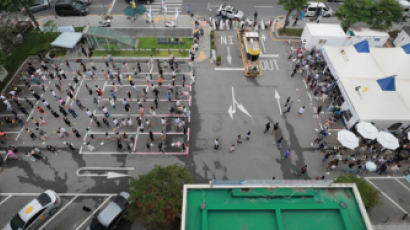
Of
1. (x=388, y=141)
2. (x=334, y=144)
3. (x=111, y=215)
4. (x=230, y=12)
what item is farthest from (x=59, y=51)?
(x=388, y=141)

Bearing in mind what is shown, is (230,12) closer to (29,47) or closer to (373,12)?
(373,12)

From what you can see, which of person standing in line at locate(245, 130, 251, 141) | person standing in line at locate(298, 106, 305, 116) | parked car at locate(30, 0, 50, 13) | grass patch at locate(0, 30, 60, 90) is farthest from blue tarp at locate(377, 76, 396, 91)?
parked car at locate(30, 0, 50, 13)

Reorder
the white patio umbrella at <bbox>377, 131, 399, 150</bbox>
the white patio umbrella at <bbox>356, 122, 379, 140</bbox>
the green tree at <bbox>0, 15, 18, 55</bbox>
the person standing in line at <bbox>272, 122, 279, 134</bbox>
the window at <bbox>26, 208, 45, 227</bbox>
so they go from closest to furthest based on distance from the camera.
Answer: the window at <bbox>26, 208, 45, 227</bbox> → the white patio umbrella at <bbox>377, 131, 399, 150</bbox> → the white patio umbrella at <bbox>356, 122, 379, 140</bbox> → the person standing in line at <bbox>272, 122, 279, 134</bbox> → the green tree at <bbox>0, 15, 18, 55</bbox>

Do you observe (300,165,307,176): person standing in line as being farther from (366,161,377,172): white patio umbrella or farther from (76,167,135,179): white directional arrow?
(76,167,135,179): white directional arrow

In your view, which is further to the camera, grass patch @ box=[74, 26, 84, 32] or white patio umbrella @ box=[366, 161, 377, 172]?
grass patch @ box=[74, 26, 84, 32]

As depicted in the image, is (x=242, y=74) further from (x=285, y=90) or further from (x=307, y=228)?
(x=307, y=228)

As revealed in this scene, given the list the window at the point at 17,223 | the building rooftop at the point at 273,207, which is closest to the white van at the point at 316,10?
the building rooftop at the point at 273,207

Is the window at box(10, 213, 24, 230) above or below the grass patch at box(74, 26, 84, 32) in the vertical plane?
below

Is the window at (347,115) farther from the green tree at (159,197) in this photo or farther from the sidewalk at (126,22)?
the sidewalk at (126,22)
